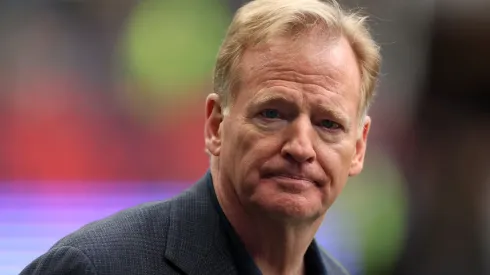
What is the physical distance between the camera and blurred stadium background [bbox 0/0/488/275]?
3.52 m

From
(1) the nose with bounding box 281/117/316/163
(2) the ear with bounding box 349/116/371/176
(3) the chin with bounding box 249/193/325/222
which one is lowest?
(3) the chin with bounding box 249/193/325/222

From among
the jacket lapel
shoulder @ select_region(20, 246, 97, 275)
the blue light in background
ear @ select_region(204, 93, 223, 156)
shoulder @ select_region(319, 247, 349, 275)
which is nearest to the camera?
shoulder @ select_region(20, 246, 97, 275)

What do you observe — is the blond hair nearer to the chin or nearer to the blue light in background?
the chin

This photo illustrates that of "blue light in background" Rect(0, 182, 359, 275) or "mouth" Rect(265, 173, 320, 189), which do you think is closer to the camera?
"mouth" Rect(265, 173, 320, 189)

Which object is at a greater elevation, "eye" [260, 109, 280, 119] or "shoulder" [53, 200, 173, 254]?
"eye" [260, 109, 280, 119]

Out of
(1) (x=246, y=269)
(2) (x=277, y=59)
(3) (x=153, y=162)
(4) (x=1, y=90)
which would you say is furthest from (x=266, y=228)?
(4) (x=1, y=90)

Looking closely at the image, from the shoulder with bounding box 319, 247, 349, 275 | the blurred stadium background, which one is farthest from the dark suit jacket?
the blurred stadium background

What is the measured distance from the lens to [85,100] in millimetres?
Answer: 3568

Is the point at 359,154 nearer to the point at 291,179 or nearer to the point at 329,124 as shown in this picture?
the point at 329,124

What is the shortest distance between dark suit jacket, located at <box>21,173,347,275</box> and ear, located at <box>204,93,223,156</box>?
12 cm

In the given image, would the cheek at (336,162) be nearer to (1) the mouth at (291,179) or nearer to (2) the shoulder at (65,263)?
(1) the mouth at (291,179)

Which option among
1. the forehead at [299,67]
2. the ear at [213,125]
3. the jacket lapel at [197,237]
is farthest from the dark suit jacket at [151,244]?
the forehead at [299,67]

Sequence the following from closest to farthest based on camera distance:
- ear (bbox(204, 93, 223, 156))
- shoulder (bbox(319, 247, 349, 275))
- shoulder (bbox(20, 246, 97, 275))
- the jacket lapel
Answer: shoulder (bbox(20, 246, 97, 275))
the jacket lapel
ear (bbox(204, 93, 223, 156))
shoulder (bbox(319, 247, 349, 275))

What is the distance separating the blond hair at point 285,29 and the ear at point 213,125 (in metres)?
0.04
